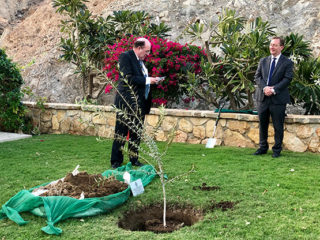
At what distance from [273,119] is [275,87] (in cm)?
50

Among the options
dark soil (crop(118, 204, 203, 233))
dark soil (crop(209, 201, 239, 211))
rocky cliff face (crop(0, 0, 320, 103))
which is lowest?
dark soil (crop(118, 204, 203, 233))

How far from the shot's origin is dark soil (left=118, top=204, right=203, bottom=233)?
11.4 feet

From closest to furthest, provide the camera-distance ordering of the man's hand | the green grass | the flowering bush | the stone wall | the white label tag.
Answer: the green grass < the white label tag < the man's hand < the stone wall < the flowering bush

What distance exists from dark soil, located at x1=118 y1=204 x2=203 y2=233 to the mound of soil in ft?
1.09

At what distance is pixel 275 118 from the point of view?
5812 mm

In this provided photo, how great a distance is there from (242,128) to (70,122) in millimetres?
3626

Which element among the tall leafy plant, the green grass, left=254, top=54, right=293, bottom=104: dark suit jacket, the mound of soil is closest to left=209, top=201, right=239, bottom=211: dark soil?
the green grass

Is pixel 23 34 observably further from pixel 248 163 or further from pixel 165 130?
pixel 248 163

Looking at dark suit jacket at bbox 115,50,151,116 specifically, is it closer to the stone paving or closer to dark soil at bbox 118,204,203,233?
dark soil at bbox 118,204,203,233

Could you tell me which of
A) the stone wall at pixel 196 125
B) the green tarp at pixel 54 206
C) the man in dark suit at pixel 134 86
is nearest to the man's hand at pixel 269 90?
the stone wall at pixel 196 125

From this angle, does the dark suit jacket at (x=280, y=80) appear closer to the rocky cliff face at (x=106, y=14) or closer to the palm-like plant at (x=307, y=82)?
the palm-like plant at (x=307, y=82)

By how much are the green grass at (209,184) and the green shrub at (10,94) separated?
115cm

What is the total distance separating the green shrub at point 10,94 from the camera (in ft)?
26.1

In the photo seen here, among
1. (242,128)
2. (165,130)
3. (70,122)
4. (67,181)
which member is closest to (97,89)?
(70,122)
